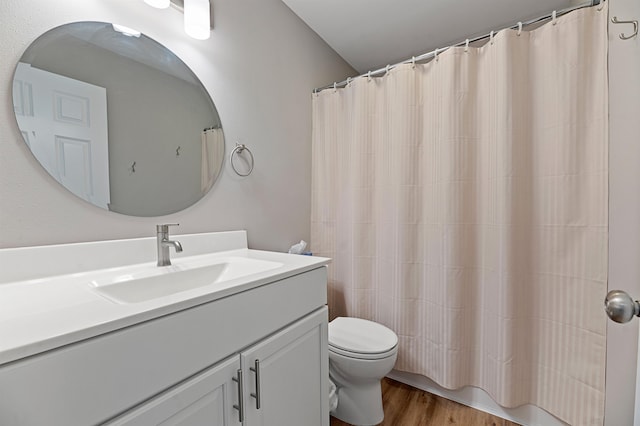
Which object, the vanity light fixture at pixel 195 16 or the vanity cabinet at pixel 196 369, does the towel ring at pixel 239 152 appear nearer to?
the vanity light fixture at pixel 195 16

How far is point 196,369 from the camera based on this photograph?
0.68 m

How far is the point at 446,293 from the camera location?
1537 millimetres

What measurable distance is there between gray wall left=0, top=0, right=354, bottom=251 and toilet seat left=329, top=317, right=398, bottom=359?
62 centimetres

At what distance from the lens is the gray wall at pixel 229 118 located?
824mm

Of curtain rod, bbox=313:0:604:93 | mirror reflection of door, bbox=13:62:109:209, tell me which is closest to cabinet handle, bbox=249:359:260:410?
mirror reflection of door, bbox=13:62:109:209

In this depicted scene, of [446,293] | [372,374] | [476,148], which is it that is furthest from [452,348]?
[476,148]

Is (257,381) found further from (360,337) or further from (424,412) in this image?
(424,412)

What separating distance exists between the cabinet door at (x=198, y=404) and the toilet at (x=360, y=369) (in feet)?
2.36

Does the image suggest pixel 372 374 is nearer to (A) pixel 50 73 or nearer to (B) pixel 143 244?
(B) pixel 143 244

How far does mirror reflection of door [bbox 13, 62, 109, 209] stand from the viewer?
842 millimetres

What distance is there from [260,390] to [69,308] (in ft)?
1.82

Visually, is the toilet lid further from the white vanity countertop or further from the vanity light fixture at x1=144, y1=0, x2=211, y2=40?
the vanity light fixture at x1=144, y1=0, x2=211, y2=40

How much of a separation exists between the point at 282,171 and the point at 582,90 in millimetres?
1541

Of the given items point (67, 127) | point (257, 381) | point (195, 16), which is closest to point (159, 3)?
point (195, 16)
